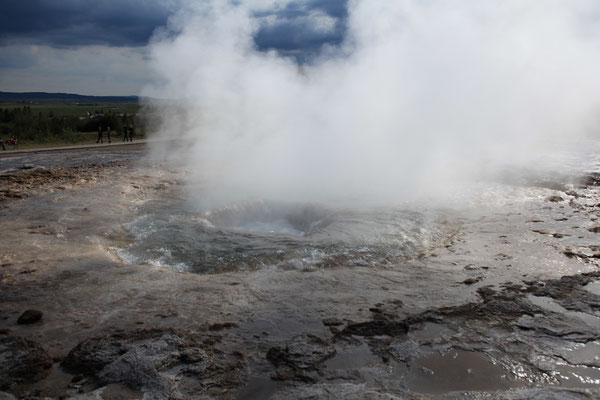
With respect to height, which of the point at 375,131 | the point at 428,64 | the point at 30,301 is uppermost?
the point at 428,64

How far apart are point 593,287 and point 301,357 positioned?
3.09 meters

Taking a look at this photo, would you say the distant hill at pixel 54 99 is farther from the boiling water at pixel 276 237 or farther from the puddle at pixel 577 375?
the puddle at pixel 577 375

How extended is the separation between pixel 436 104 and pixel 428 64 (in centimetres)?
106

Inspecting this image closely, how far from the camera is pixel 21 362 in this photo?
318cm

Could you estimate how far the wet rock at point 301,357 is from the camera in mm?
3033

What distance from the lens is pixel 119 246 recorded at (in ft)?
19.4

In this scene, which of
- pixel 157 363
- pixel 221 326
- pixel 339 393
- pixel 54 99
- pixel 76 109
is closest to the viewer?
pixel 339 393

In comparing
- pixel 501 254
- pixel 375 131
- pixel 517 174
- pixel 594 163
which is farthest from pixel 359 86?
pixel 501 254

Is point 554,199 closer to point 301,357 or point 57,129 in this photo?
point 301,357

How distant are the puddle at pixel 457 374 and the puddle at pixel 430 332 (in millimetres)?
220

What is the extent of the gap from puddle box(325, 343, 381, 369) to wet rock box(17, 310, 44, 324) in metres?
2.54

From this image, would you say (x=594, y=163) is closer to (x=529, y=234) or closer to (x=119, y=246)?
(x=529, y=234)

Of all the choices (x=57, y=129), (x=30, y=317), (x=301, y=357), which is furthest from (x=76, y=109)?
(x=301, y=357)

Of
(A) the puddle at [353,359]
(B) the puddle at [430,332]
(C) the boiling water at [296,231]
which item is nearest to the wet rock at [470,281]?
(C) the boiling water at [296,231]
